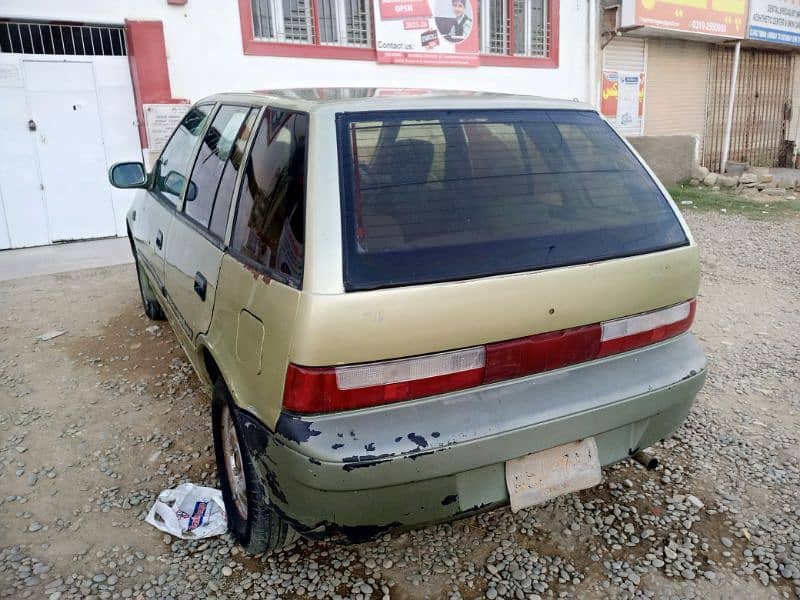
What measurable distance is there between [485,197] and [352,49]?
760cm

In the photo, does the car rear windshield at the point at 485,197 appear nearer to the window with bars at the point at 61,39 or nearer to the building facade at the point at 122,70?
the building facade at the point at 122,70

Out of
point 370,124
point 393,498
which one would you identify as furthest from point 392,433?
point 370,124

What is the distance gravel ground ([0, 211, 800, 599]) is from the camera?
2.29 m

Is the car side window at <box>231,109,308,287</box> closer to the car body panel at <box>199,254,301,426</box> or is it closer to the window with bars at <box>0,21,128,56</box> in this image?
the car body panel at <box>199,254,301,426</box>

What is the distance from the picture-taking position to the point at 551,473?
2111 mm

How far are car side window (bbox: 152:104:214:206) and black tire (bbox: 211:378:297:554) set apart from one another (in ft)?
4.45

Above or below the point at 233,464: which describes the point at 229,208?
above

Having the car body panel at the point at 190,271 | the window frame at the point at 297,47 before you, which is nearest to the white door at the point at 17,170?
the window frame at the point at 297,47

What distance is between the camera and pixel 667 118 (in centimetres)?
1357

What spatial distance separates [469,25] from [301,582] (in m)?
9.48

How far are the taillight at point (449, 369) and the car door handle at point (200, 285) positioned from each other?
92cm

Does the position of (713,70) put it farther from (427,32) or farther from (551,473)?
(551,473)

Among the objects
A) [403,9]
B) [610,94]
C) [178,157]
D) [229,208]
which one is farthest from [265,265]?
[610,94]

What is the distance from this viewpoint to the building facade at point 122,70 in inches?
277
